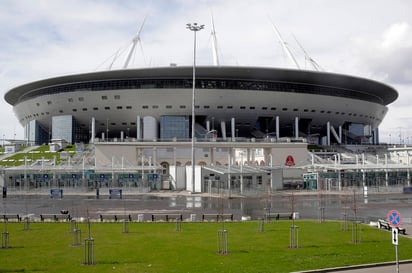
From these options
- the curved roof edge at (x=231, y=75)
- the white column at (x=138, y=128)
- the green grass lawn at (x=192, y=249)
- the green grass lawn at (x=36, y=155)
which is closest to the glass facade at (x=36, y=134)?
the curved roof edge at (x=231, y=75)

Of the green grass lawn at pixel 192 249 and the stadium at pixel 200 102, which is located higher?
the stadium at pixel 200 102

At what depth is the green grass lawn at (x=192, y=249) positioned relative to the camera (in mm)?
12875

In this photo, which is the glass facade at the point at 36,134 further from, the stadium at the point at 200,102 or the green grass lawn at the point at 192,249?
the green grass lawn at the point at 192,249

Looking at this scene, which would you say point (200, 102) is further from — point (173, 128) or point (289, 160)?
point (289, 160)

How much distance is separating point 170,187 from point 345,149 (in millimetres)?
38822

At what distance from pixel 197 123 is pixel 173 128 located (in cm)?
610

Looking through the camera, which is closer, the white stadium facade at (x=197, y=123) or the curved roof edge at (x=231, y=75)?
the white stadium facade at (x=197, y=123)

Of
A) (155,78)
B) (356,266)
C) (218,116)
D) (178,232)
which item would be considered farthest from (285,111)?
(356,266)

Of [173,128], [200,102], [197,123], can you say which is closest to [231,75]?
[200,102]

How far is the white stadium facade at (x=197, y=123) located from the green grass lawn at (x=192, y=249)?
101 ft

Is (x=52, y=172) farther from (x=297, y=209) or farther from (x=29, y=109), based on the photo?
(x=29, y=109)

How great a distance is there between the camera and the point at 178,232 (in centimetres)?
1888

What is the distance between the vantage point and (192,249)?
15.2m

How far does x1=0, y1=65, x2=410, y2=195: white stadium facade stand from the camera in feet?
168
